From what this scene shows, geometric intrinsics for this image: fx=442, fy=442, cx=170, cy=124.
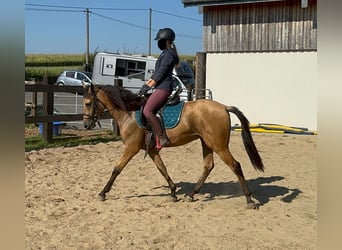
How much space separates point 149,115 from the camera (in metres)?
5.34

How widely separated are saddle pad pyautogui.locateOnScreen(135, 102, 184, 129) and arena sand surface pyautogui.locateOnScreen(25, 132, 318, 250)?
94cm

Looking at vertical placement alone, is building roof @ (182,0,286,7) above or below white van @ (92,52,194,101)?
above

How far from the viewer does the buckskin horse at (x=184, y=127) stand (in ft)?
17.4

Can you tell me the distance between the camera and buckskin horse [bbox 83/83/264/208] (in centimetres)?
529

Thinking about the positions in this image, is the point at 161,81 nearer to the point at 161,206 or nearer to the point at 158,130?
the point at 158,130

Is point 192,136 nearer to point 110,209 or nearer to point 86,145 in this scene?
point 110,209

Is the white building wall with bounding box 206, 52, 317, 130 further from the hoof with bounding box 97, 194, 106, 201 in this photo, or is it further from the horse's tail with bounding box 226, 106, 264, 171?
the hoof with bounding box 97, 194, 106, 201

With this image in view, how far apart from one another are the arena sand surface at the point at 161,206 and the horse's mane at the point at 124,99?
1139mm

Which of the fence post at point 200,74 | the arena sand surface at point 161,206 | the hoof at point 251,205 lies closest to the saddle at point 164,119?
the arena sand surface at point 161,206

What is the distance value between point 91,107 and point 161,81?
102 centimetres

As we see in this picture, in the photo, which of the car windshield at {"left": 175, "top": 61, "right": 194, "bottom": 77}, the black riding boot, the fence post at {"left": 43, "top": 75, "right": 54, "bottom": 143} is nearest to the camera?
the black riding boot

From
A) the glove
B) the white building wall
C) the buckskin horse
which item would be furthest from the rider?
the white building wall

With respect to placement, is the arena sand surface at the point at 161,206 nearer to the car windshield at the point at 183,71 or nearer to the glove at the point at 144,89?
the glove at the point at 144,89
